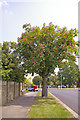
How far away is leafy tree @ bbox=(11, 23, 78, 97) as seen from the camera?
17172mm

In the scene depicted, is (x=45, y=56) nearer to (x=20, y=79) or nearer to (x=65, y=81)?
(x=20, y=79)

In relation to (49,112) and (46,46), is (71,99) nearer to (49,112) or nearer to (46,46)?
(46,46)

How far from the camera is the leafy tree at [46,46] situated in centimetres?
1717

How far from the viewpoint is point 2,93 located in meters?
13.0

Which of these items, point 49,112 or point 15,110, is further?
point 15,110

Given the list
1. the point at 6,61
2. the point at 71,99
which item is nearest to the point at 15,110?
the point at 71,99

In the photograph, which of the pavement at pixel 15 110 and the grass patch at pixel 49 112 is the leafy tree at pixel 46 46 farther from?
the grass patch at pixel 49 112

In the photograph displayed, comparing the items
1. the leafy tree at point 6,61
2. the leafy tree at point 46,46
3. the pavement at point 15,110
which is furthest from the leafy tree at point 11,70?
the pavement at point 15,110

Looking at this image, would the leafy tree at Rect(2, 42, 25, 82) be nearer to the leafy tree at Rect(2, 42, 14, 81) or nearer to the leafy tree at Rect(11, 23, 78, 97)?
the leafy tree at Rect(2, 42, 14, 81)

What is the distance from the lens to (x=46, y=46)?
720 inches

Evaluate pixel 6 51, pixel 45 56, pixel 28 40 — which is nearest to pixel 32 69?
pixel 45 56

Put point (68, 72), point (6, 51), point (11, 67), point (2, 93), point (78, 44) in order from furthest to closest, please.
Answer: point (68, 72)
point (6, 51)
point (11, 67)
point (78, 44)
point (2, 93)

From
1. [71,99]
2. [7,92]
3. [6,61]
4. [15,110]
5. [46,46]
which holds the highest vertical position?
[46,46]

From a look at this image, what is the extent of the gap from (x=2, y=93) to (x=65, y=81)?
7854 centimetres
